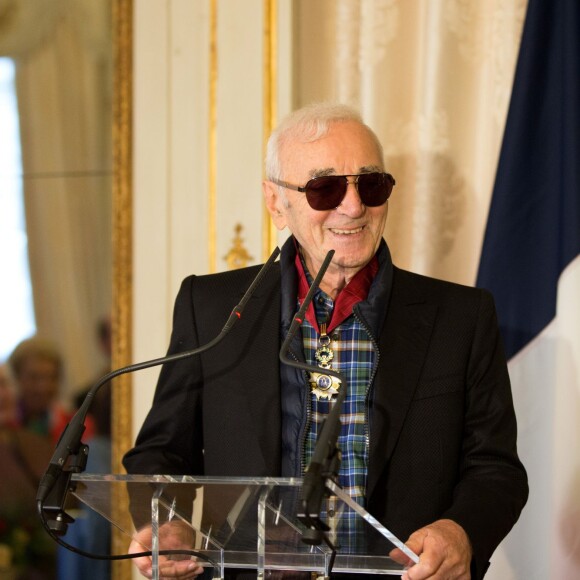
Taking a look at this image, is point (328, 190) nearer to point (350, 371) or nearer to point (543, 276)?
point (350, 371)

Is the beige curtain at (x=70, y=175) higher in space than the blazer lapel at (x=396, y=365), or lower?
higher

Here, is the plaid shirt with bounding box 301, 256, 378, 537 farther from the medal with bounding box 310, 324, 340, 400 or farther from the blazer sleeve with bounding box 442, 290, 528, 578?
the blazer sleeve with bounding box 442, 290, 528, 578

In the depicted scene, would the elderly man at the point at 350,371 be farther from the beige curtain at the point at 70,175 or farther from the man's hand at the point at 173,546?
the beige curtain at the point at 70,175

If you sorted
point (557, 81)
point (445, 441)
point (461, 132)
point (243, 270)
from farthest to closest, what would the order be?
point (461, 132), point (557, 81), point (243, 270), point (445, 441)

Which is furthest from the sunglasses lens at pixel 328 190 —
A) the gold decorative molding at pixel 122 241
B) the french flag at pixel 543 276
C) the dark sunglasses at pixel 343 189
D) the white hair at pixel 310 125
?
the gold decorative molding at pixel 122 241

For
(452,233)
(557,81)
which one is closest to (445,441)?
(452,233)

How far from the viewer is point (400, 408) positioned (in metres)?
1.95

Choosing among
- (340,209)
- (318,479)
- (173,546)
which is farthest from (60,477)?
(340,209)

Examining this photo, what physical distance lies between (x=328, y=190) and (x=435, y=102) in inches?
36.6

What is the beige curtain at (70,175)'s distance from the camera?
3117 mm

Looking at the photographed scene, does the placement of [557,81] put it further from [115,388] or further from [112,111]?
[115,388]

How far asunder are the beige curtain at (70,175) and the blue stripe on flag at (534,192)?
1.24 metres

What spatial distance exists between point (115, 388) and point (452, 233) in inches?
45.5

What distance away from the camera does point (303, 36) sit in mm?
3004
